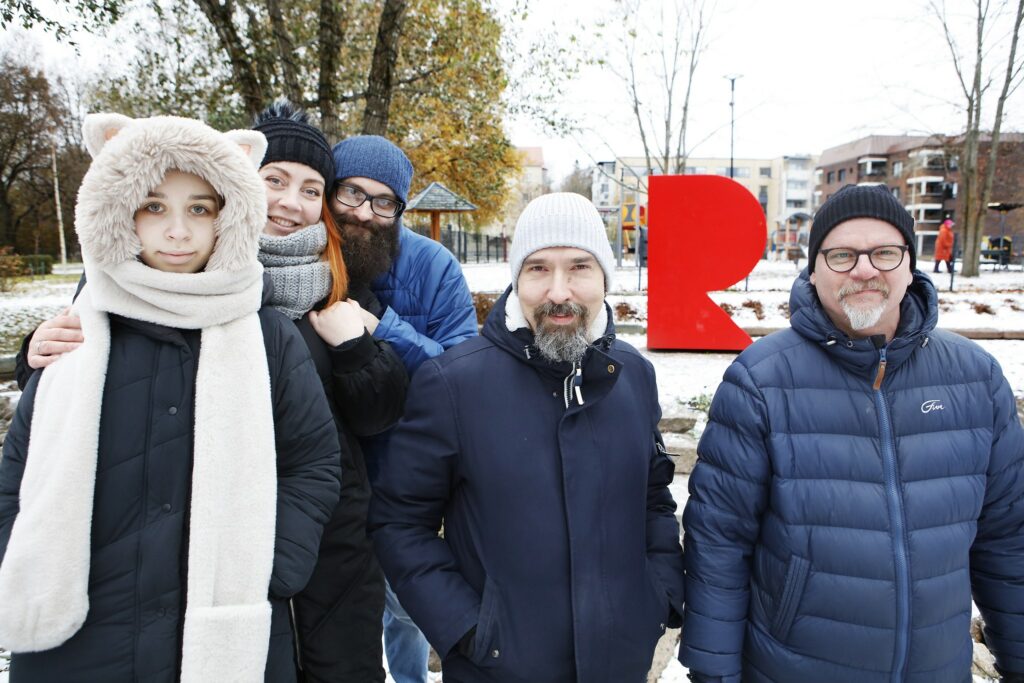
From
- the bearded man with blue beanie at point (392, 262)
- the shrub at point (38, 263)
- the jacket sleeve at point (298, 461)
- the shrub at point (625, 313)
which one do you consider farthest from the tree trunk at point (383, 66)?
the shrub at point (38, 263)

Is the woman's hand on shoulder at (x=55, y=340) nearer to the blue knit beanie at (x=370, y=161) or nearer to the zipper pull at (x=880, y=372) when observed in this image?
the blue knit beanie at (x=370, y=161)

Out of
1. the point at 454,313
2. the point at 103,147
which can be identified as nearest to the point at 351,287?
the point at 454,313

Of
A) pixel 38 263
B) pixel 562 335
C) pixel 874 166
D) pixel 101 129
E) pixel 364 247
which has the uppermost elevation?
pixel 874 166

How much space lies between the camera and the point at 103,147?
58.5 inches

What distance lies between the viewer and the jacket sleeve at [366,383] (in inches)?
72.6

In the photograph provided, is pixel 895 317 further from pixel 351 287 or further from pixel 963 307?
pixel 963 307

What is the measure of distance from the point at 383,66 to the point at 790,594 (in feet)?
27.3

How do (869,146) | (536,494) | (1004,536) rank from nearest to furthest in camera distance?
1. (536,494)
2. (1004,536)
3. (869,146)

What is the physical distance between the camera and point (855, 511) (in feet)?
5.50

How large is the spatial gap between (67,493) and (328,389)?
702mm

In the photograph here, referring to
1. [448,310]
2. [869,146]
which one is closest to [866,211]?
[448,310]

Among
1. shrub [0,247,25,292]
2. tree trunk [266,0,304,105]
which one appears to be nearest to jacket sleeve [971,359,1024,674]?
tree trunk [266,0,304,105]

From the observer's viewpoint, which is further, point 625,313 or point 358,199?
point 625,313

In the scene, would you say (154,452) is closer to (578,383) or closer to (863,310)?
(578,383)
